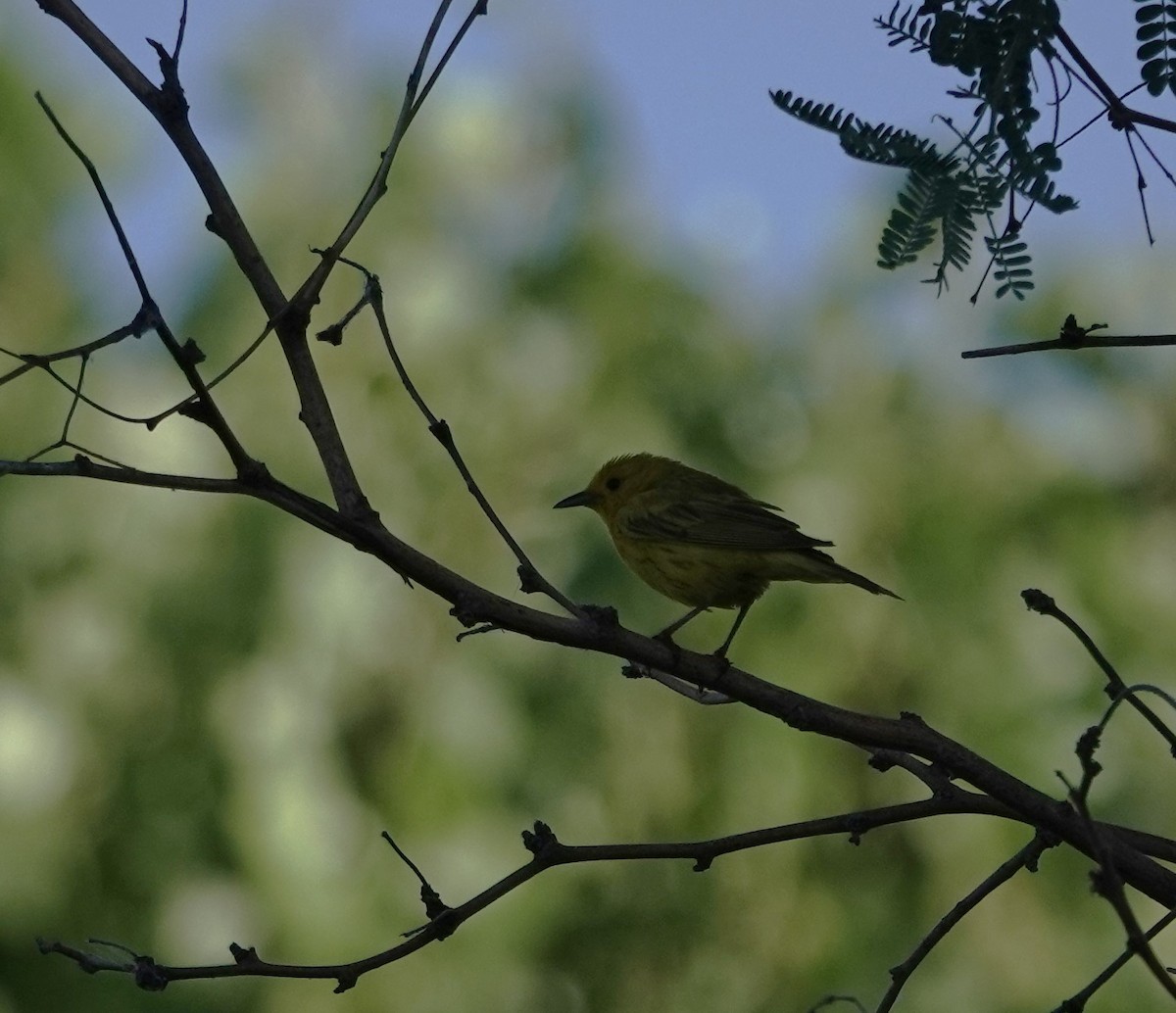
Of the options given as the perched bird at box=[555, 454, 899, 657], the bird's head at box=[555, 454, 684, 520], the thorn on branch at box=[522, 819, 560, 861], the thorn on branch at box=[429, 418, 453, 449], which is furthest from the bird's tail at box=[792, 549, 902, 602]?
the thorn on branch at box=[429, 418, 453, 449]

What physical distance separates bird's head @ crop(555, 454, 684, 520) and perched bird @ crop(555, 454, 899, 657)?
168mm

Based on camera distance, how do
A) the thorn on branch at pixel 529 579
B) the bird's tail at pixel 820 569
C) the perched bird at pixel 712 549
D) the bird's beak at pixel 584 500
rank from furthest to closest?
the bird's beak at pixel 584 500 < the perched bird at pixel 712 549 < the bird's tail at pixel 820 569 < the thorn on branch at pixel 529 579

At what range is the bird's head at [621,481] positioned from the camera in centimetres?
532

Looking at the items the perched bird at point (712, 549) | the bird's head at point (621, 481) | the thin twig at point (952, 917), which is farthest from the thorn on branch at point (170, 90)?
the bird's head at point (621, 481)

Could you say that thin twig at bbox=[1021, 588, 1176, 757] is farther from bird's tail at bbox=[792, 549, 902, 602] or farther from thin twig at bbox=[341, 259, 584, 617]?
bird's tail at bbox=[792, 549, 902, 602]

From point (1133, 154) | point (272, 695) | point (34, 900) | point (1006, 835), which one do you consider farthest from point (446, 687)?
point (1133, 154)

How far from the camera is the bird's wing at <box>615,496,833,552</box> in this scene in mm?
4531

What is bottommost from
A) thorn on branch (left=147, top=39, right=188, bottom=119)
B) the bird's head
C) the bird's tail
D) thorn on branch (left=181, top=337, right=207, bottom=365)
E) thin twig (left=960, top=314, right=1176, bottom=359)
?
thin twig (left=960, top=314, right=1176, bottom=359)

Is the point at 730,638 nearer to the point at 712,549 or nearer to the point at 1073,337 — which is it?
the point at 712,549

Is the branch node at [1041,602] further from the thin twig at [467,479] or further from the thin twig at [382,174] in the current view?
the thin twig at [382,174]

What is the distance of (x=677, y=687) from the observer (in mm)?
2785

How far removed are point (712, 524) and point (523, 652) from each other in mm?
4659

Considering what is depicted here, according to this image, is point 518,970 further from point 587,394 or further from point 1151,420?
point 1151,420

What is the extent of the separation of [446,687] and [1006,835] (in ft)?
11.2
